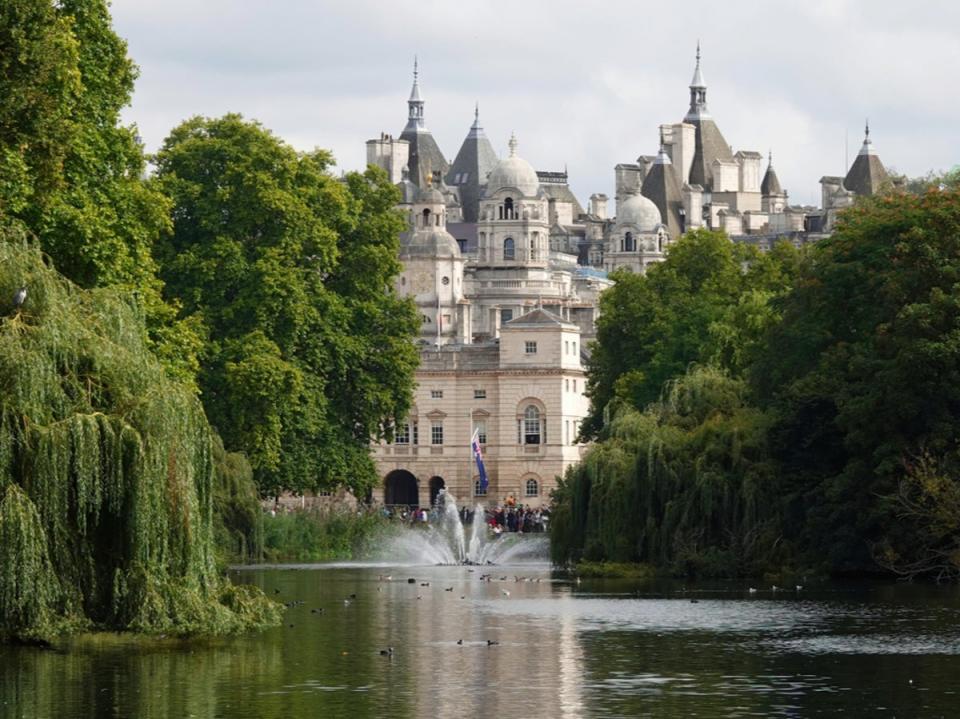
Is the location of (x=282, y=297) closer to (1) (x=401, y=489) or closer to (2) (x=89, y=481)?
(2) (x=89, y=481)

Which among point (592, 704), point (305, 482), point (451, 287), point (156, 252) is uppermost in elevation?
point (451, 287)

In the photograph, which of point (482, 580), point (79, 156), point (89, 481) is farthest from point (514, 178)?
point (89, 481)

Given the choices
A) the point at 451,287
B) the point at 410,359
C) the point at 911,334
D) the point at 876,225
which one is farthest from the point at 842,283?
the point at 451,287

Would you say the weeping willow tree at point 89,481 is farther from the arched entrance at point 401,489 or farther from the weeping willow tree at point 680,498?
the arched entrance at point 401,489

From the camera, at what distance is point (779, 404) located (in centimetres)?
5497

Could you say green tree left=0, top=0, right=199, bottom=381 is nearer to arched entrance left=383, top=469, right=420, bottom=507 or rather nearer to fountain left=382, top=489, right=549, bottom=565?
fountain left=382, top=489, right=549, bottom=565

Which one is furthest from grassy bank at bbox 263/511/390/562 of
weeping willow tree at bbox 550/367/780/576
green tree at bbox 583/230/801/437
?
weeping willow tree at bbox 550/367/780/576

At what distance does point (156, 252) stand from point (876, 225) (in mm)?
18734

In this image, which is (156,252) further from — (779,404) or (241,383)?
(779,404)

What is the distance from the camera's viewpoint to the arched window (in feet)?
420

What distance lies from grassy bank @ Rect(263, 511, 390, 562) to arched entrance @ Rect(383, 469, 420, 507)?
54528 mm

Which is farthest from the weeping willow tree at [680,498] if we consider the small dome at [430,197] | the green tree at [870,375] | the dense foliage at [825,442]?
the small dome at [430,197]

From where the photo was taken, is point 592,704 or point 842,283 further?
point 842,283

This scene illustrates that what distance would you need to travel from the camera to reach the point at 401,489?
135 m
